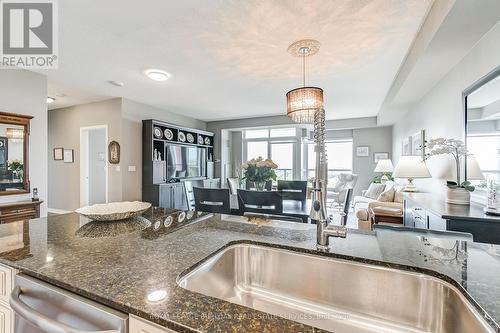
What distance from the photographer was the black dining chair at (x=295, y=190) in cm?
256

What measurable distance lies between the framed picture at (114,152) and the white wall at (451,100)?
507cm

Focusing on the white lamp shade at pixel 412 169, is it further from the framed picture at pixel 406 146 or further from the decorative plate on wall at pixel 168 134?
the decorative plate on wall at pixel 168 134

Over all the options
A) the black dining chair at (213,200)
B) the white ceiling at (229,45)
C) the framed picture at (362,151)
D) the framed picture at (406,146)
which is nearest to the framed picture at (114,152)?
the white ceiling at (229,45)

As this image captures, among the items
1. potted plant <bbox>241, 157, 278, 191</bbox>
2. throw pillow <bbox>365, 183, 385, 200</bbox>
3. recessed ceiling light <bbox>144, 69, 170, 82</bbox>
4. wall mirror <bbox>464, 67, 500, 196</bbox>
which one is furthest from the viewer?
throw pillow <bbox>365, 183, 385, 200</bbox>

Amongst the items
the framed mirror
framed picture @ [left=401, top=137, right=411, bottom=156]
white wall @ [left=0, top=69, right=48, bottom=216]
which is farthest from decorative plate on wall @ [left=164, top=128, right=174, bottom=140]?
framed picture @ [left=401, top=137, right=411, bottom=156]

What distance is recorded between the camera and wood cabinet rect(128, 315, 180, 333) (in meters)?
0.54

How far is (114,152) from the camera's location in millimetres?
4488

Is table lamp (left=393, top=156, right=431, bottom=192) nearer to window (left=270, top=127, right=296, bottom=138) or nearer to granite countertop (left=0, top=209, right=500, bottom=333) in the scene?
granite countertop (left=0, top=209, right=500, bottom=333)

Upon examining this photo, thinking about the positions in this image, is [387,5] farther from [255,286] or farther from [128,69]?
[128,69]

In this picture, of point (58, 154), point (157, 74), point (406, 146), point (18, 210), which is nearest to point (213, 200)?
point (157, 74)

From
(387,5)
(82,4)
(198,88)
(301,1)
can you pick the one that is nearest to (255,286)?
(301,1)

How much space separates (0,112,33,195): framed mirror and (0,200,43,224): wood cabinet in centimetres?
25

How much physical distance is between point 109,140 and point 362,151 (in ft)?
21.1

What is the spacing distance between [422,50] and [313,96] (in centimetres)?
104
